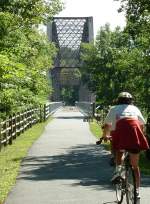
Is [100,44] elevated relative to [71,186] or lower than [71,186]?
elevated

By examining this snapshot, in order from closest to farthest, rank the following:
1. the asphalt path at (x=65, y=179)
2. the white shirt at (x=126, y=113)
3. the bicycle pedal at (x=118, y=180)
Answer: the white shirt at (x=126, y=113)
the bicycle pedal at (x=118, y=180)
the asphalt path at (x=65, y=179)

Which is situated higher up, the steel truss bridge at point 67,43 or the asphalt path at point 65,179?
the steel truss bridge at point 67,43

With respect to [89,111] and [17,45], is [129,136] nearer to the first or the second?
[17,45]

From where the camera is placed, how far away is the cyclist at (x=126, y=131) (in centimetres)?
782

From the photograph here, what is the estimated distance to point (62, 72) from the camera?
15325 centimetres

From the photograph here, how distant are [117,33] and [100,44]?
361cm

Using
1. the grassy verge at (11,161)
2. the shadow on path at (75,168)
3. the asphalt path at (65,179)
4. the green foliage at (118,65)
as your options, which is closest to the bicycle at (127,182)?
the asphalt path at (65,179)

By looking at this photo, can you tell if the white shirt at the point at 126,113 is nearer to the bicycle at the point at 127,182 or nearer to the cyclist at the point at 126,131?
the cyclist at the point at 126,131

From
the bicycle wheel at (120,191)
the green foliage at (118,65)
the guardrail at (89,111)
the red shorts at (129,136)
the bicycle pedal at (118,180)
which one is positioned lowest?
the guardrail at (89,111)

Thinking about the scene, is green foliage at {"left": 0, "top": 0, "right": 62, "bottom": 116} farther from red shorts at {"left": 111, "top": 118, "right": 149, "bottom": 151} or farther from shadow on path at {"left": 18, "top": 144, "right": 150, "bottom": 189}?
red shorts at {"left": 111, "top": 118, "right": 149, "bottom": 151}

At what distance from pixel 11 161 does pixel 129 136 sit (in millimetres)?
8948

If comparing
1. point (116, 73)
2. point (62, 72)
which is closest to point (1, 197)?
point (116, 73)

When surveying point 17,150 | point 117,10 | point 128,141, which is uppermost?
point 117,10

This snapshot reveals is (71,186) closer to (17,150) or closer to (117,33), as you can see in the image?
(17,150)
